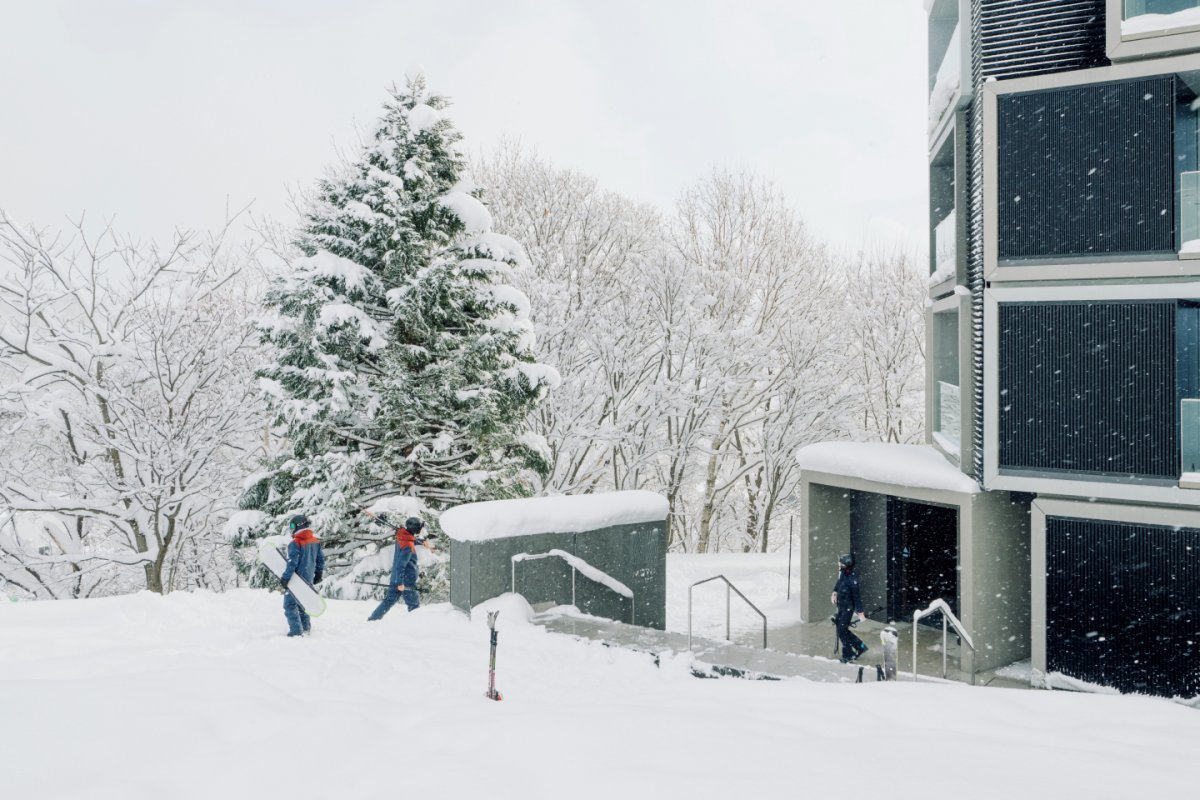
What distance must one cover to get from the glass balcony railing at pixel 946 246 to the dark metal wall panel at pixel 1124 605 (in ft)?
16.1

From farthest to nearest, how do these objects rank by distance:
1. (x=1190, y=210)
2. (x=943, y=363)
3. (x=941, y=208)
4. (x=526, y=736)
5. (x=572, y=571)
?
(x=943, y=363) < (x=941, y=208) < (x=572, y=571) < (x=1190, y=210) < (x=526, y=736)

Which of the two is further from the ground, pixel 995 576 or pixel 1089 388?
pixel 1089 388

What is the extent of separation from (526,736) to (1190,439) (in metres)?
9.86

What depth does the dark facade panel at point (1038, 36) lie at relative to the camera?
11.8 m

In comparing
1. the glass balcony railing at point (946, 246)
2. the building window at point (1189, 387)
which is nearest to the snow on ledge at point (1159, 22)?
the glass balcony railing at point (946, 246)

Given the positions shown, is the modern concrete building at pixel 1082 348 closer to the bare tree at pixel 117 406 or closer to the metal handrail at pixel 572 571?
the metal handrail at pixel 572 571

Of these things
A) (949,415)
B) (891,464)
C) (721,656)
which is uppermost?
(949,415)

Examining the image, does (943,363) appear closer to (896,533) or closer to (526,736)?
(896,533)

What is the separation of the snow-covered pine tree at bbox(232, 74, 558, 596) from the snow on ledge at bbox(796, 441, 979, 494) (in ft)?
17.5

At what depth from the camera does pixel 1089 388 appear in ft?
36.9

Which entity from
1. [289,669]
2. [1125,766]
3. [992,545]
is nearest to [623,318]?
[992,545]

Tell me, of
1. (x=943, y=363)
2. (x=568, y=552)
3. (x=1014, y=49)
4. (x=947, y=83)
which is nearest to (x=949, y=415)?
(x=943, y=363)

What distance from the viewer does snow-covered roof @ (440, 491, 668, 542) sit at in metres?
11.2

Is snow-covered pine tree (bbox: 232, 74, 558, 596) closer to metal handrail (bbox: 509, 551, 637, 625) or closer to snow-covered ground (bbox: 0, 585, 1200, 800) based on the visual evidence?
metal handrail (bbox: 509, 551, 637, 625)
